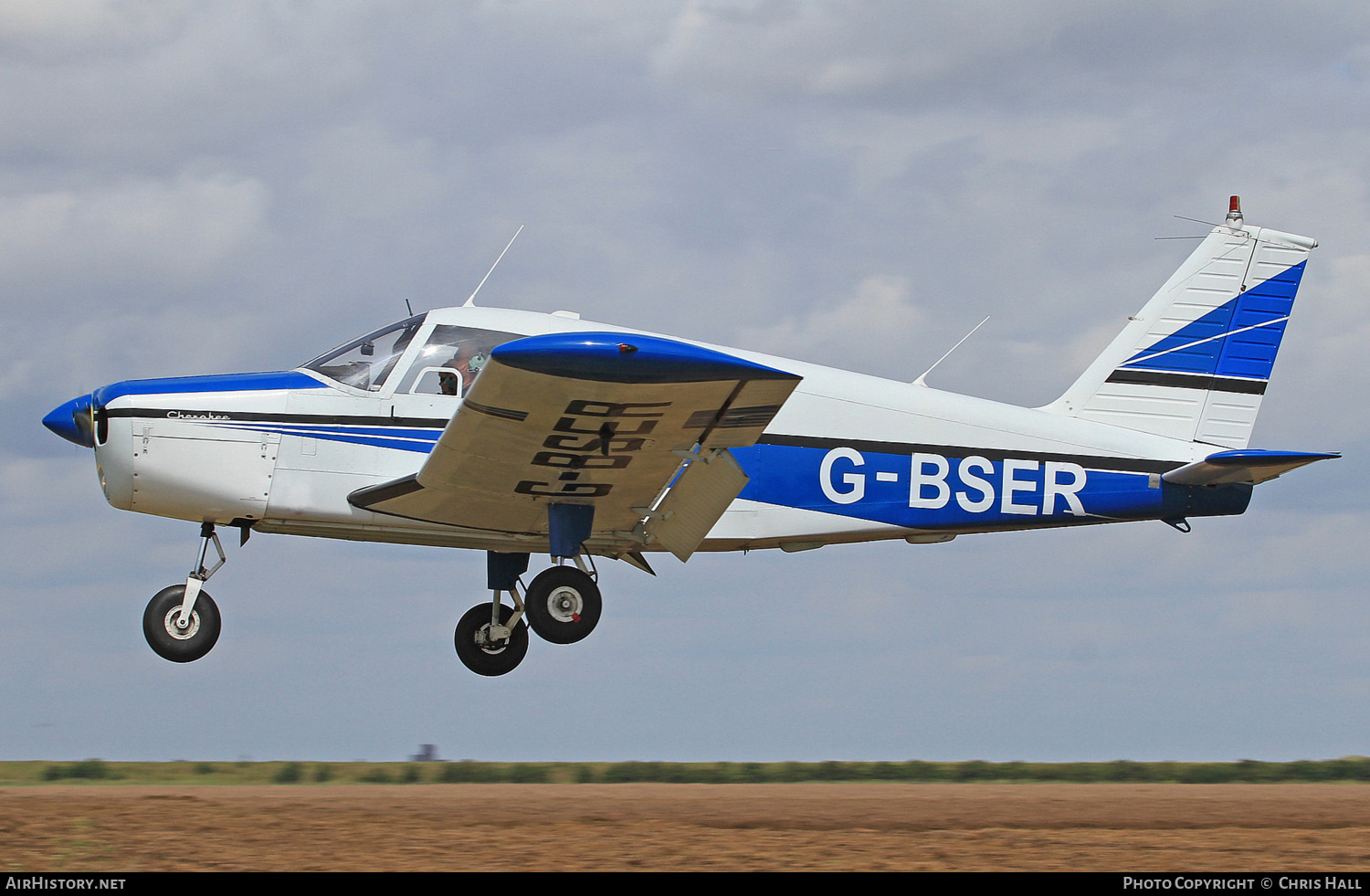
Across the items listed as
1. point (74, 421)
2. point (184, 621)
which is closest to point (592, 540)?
point (184, 621)

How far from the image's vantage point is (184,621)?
983 cm

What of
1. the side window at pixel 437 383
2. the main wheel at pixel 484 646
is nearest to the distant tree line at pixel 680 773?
the main wheel at pixel 484 646

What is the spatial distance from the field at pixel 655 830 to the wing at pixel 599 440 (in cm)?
203

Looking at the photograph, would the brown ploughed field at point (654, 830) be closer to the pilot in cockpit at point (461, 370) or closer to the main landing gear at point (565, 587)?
the main landing gear at point (565, 587)

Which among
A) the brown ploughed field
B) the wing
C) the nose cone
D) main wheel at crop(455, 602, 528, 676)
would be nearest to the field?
the brown ploughed field

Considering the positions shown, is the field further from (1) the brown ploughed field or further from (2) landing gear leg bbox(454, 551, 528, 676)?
(2) landing gear leg bbox(454, 551, 528, 676)

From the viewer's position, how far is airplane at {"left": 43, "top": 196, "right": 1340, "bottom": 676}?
28.1 feet

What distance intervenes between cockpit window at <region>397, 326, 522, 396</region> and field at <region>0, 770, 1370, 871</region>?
9.59 ft

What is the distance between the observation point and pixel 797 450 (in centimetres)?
1064

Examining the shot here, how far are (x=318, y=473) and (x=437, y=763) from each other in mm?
3240

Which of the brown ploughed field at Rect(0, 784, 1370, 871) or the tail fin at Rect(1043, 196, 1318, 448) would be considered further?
the tail fin at Rect(1043, 196, 1318, 448)

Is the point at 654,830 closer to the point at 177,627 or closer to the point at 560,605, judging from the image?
the point at 560,605

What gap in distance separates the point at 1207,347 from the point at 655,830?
7.58 m
